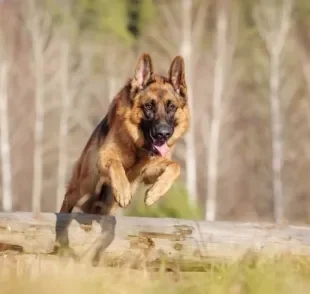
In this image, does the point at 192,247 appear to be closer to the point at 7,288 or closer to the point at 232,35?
the point at 7,288

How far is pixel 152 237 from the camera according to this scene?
20.9 feet

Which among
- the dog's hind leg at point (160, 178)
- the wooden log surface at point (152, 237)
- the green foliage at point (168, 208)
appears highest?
the dog's hind leg at point (160, 178)

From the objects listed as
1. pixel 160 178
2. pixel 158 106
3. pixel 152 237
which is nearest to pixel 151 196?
pixel 160 178

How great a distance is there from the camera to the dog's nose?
716cm

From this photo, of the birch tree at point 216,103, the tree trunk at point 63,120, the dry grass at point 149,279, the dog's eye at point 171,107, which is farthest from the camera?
the tree trunk at point 63,120

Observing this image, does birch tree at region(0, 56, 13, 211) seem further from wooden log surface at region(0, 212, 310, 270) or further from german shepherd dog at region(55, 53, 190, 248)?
wooden log surface at region(0, 212, 310, 270)

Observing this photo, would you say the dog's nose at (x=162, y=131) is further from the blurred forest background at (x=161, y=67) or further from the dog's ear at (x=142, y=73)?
the blurred forest background at (x=161, y=67)

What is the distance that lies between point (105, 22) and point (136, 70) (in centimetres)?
2136

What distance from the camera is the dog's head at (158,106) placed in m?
7.25

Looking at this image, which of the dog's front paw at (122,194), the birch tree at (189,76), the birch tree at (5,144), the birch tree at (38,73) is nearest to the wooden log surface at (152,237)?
the dog's front paw at (122,194)

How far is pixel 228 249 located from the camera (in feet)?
20.9

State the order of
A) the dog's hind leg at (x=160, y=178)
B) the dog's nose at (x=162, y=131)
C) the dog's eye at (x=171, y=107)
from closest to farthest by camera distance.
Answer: the dog's hind leg at (x=160, y=178) → the dog's nose at (x=162, y=131) → the dog's eye at (x=171, y=107)

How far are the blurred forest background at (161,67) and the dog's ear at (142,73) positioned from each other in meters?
19.9

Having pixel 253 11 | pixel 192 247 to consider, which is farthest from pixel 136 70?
pixel 253 11
